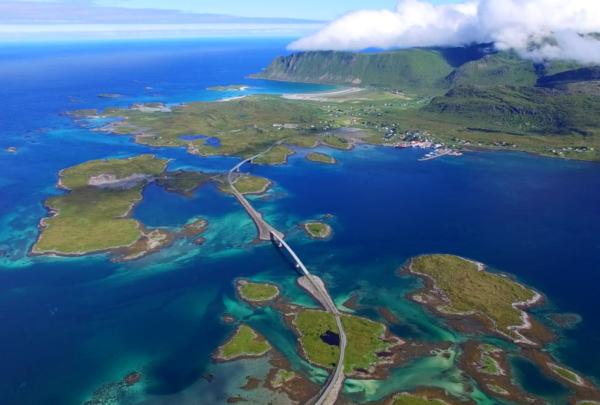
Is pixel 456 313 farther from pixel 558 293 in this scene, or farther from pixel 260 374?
pixel 260 374

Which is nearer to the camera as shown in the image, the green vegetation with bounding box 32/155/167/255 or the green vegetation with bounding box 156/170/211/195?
the green vegetation with bounding box 32/155/167/255

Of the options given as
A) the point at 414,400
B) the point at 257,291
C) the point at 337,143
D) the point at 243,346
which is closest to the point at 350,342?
the point at 414,400

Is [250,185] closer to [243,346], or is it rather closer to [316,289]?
[316,289]

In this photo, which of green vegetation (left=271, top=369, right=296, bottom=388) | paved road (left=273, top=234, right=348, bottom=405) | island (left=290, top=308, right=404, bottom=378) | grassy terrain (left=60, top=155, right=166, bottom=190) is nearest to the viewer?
paved road (left=273, top=234, right=348, bottom=405)

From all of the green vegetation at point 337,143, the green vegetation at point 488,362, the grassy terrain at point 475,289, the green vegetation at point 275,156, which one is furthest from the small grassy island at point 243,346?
the green vegetation at point 337,143

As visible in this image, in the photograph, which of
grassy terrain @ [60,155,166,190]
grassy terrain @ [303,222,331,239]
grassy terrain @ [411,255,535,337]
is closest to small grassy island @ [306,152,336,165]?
grassy terrain @ [60,155,166,190]

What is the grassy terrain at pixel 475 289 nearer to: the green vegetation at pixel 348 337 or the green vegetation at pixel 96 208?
the green vegetation at pixel 348 337

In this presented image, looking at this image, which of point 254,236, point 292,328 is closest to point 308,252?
point 254,236

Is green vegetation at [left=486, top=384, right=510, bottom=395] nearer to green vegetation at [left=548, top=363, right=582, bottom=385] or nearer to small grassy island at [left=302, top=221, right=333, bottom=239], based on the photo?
green vegetation at [left=548, top=363, right=582, bottom=385]
